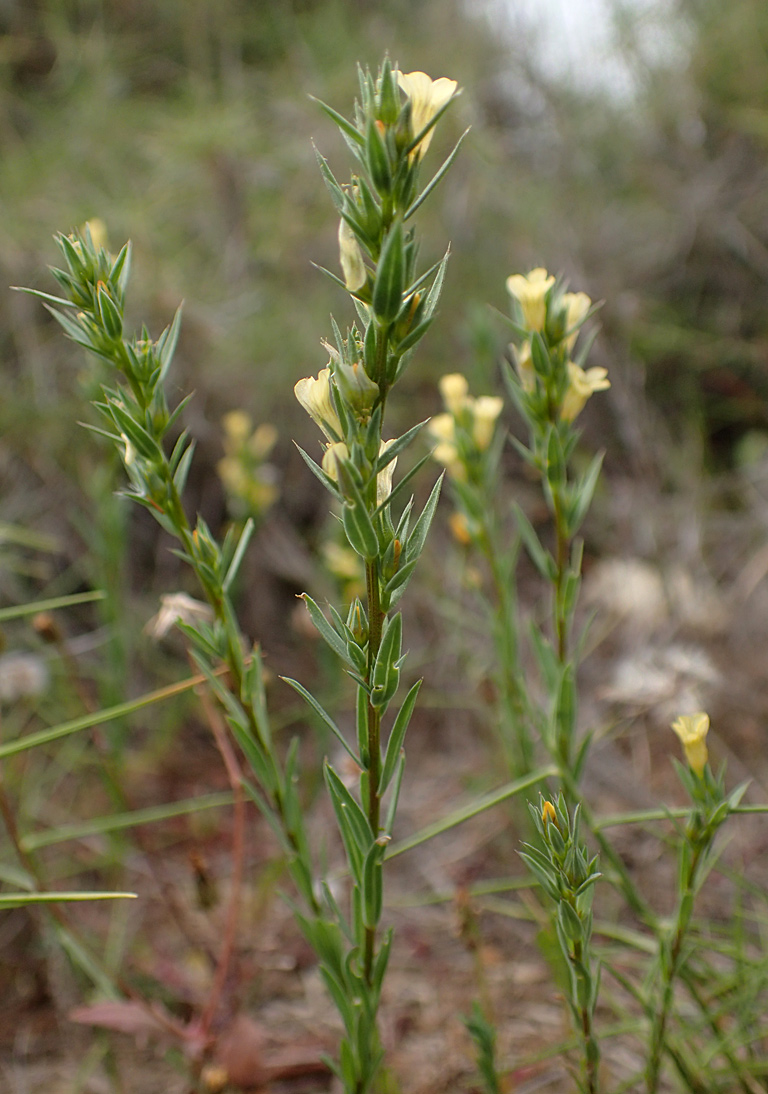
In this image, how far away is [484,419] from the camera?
1.13 metres

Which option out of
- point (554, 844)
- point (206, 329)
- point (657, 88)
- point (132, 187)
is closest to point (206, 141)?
point (132, 187)

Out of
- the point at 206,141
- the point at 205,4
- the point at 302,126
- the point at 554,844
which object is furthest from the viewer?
the point at 205,4

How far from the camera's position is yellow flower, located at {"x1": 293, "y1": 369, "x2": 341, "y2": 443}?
2.15 feet

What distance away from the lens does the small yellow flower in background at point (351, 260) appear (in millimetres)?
625

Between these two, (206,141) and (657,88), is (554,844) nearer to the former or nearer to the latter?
(206,141)

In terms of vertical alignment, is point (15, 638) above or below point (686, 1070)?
above

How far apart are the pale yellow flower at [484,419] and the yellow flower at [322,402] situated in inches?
19.0

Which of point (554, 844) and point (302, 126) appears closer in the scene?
point (554, 844)

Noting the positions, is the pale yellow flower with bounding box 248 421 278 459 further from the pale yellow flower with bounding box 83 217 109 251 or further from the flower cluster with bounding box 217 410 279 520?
the pale yellow flower with bounding box 83 217 109 251

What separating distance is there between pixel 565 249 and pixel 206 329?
1.15m

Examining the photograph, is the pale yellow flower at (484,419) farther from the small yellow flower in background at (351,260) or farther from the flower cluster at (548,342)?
the small yellow flower in background at (351,260)

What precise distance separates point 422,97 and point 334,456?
304 millimetres

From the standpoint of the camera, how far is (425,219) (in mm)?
2682

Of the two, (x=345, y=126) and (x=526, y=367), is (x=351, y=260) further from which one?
(x=526, y=367)
